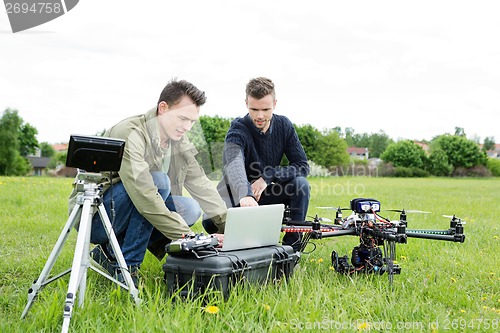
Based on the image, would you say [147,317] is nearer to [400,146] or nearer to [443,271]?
[443,271]

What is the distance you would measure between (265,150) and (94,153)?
2.69m

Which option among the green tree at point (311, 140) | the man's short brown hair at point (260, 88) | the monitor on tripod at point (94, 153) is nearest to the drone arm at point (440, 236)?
the man's short brown hair at point (260, 88)

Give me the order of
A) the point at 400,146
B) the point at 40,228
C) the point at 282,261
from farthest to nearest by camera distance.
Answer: the point at 400,146
the point at 40,228
the point at 282,261

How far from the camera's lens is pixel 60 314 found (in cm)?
311

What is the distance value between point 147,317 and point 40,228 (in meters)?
4.39

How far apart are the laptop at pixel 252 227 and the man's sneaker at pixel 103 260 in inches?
44.9

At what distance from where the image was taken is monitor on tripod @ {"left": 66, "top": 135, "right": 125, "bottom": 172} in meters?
3.01

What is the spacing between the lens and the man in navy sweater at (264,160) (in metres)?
5.05

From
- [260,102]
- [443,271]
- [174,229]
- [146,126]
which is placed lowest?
[443,271]

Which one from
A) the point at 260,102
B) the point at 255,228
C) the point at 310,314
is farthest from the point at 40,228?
the point at 310,314

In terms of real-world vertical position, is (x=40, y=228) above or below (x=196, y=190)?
below

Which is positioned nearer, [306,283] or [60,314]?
[60,314]

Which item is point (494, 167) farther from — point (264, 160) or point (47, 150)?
point (47, 150)

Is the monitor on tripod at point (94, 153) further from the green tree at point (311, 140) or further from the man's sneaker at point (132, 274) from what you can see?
the green tree at point (311, 140)
